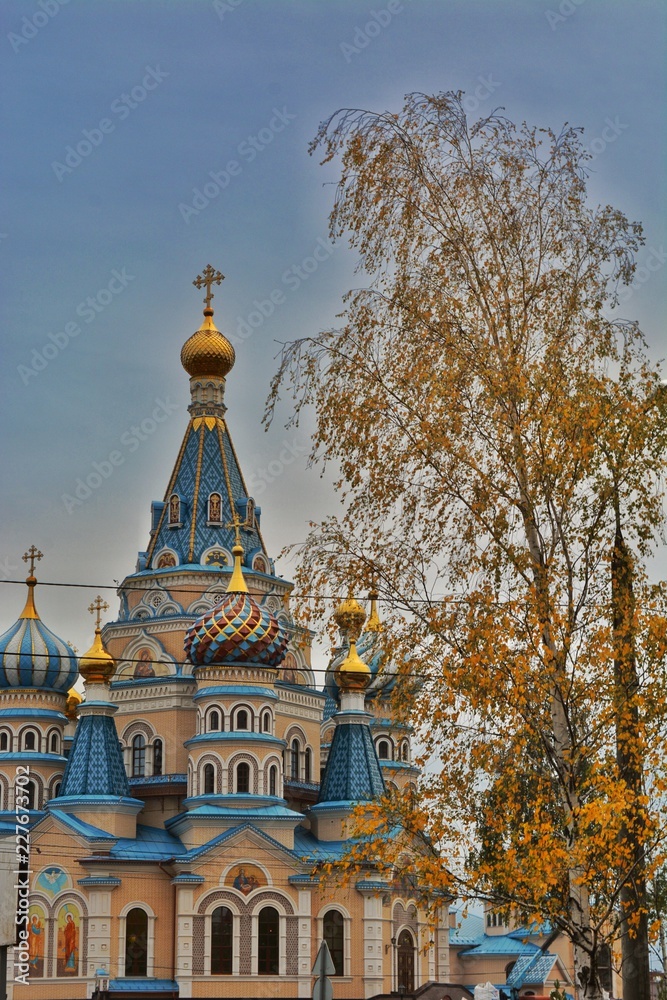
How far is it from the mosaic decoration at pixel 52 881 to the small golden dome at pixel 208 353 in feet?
46.0

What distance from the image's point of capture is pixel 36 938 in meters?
30.0

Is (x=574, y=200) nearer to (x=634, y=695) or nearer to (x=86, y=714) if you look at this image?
(x=634, y=695)

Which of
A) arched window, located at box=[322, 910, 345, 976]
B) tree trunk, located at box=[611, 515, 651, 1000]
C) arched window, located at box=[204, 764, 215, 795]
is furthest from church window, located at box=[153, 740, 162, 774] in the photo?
tree trunk, located at box=[611, 515, 651, 1000]

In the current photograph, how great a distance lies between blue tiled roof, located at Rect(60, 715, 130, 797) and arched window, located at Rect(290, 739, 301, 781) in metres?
4.46

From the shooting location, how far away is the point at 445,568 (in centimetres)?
1194

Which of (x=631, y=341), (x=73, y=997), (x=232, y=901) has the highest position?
(x=631, y=341)

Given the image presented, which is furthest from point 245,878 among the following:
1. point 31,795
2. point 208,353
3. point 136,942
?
point 208,353

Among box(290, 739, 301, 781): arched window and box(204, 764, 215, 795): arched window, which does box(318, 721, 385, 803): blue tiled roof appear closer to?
box(290, 739, 301, 781): arched window

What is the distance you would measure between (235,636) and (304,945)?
6739 millimetres

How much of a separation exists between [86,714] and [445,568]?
73.8 feet

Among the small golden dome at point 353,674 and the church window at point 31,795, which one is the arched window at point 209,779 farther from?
the church window at point 31,795

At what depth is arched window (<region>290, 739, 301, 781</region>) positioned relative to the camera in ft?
116

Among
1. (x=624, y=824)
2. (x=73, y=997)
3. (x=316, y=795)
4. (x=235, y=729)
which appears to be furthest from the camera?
(x=316, y=795)

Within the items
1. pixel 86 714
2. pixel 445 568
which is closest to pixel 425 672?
pixel 445 568
